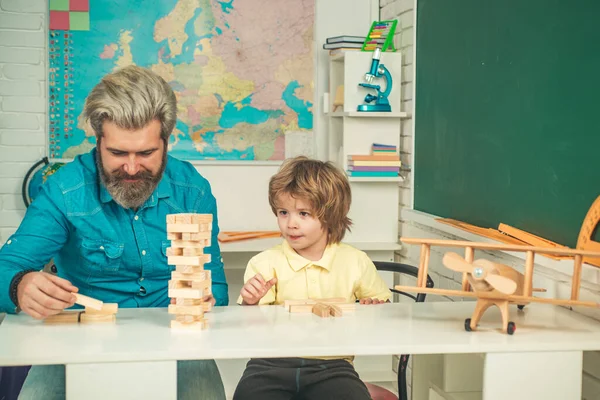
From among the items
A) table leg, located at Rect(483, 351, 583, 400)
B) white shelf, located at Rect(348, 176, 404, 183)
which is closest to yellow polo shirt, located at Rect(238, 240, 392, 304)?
table leg, located at Rect(483, 351, 583, 400)

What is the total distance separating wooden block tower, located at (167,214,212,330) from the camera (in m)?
2.07

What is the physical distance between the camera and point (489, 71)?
3.23 metres

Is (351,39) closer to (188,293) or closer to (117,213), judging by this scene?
(117,213)

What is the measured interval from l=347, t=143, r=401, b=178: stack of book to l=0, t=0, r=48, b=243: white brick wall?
5.94ft

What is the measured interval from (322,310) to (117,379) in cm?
66

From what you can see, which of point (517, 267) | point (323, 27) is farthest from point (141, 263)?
point (323, 27)

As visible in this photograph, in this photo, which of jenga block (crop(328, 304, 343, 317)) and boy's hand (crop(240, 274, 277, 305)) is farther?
boy's hand (crop(240, 274, 277, 305))

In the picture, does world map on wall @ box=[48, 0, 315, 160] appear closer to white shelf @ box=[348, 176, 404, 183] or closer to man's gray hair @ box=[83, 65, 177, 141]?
white shelf @ box=[348, 176, 404, 183]

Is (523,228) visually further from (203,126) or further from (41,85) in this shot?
(41,85)

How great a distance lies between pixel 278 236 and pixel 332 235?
166 centimetres

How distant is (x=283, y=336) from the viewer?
2053 millimetres

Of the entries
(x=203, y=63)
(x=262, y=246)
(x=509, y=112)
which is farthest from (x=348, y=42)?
(x=509, y=112)

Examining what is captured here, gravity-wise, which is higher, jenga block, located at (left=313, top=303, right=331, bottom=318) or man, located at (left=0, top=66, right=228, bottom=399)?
man, located at (left=0, top=66, right=228, bottom=399)

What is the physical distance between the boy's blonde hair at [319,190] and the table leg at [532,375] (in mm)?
891
